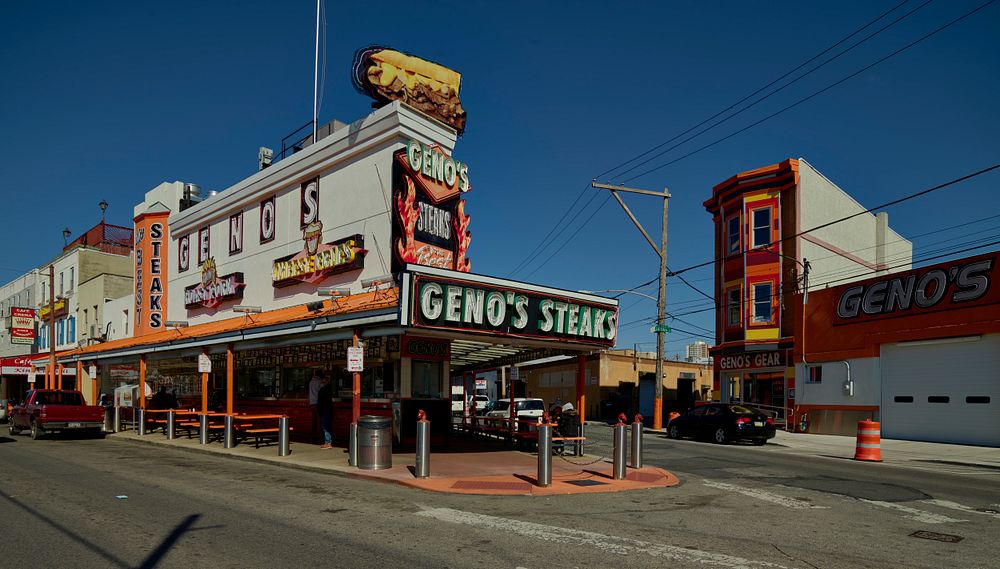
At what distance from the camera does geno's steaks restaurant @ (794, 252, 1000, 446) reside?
22.3 metres

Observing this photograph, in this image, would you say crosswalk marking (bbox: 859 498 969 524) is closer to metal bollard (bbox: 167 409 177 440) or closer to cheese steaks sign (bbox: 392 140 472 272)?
cheese steaks sign (bbox: 392 140 472 272)

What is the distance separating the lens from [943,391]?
77.2 feet

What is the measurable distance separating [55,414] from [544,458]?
19162 mm

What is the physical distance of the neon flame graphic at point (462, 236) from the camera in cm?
2009

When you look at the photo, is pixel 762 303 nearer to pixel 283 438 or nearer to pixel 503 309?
pixel 503 309

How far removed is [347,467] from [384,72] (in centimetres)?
1112

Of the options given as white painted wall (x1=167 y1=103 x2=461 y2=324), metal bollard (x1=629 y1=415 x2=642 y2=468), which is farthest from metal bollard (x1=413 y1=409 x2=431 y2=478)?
white painted wall (x1=167 y1=103 x2=461 y2=324)

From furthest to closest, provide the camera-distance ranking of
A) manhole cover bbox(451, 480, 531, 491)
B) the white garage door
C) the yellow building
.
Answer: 1. the yellow building
2. the white garage door
3. manhole cover bbox(451, 480, 531, 491)

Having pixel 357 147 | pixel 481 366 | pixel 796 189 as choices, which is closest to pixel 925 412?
pixel 796 189

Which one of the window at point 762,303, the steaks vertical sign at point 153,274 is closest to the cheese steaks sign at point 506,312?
the window at point 762,303

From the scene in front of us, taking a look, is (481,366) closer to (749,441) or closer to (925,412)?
(749,441)

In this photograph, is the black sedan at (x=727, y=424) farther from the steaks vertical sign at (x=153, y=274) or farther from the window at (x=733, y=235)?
the steaks vertical sign at (x=153, y=274)

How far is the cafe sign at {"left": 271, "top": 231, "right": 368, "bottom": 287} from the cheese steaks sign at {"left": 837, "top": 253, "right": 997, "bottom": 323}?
1905 centimetres

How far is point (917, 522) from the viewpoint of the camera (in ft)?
30.5
